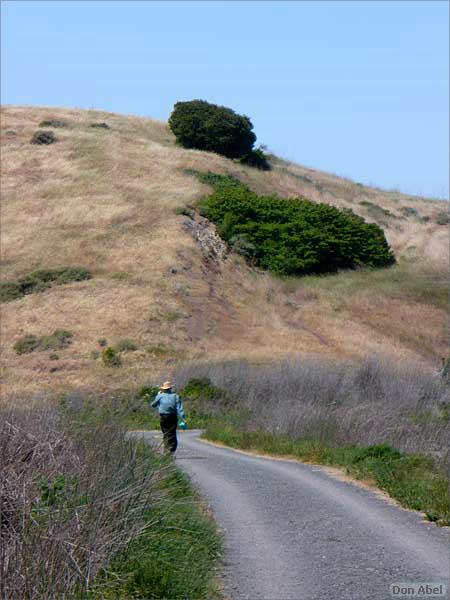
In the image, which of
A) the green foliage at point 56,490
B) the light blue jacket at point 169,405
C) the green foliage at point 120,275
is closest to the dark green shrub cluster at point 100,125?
the green foliage at point 120,275

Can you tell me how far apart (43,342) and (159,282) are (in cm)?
918

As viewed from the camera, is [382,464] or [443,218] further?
[443,218]

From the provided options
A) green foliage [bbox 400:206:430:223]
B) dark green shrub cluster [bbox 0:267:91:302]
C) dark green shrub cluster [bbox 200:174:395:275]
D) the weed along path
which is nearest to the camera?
the weed along path

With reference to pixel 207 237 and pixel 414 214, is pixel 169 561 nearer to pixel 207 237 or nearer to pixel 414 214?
pixel 207 237

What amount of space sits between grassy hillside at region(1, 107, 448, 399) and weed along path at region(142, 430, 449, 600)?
2024 cm

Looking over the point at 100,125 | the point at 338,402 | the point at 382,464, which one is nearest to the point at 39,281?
the point at 338,402

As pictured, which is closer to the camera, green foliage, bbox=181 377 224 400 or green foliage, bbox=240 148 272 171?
green foliage, bbox=181 377 224 400

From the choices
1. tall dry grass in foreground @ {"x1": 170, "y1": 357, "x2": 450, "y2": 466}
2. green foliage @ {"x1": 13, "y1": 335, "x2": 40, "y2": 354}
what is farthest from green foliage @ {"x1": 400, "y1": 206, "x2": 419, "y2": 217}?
tall dry grass in foreground @ {"x1": 170, "y1": 357, "x2": 450, "y2": 466}

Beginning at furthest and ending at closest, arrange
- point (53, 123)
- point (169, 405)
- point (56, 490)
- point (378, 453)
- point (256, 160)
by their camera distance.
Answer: point (53, 123) → point (256, 160) → point (169, 405) → point (378, 453) → point (56, 490)

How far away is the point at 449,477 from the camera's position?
14.1m

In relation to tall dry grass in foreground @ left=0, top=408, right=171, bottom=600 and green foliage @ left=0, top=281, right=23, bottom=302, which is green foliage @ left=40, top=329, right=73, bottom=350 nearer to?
green foliage @ left=0, top=281, right=23, bottom=302

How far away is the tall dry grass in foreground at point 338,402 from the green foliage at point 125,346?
6.35 metres

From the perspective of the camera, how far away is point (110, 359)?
40062 mm

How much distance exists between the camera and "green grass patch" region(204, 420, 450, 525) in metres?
12.6
